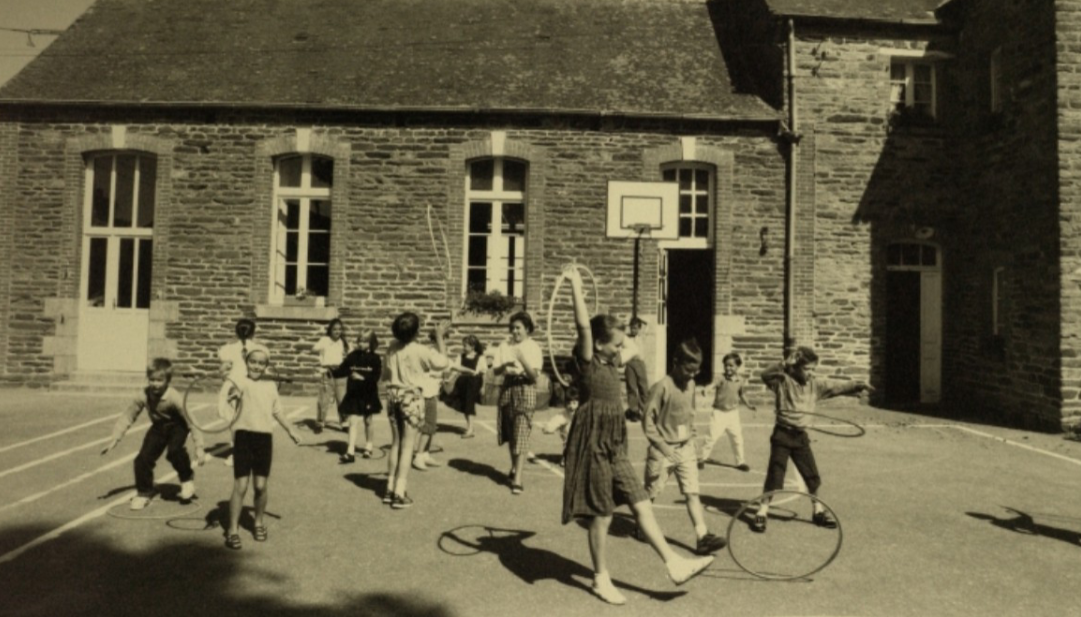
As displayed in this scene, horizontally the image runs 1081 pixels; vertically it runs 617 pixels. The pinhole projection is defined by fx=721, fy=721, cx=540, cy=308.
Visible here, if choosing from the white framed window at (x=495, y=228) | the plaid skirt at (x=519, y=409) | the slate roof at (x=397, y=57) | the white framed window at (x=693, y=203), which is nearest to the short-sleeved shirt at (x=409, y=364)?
the plaid skirt at (x=519, y=409)

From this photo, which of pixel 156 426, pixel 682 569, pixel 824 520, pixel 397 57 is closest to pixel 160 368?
pixel 156 426

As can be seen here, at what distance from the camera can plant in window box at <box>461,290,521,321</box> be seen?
13.2m

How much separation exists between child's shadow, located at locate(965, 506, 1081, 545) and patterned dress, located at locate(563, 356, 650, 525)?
379 cm

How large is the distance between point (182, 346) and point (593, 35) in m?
10.3

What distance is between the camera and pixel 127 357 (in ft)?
44.1

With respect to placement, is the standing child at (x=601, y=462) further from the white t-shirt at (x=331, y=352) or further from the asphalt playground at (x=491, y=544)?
the white t-shirt at (x=331, y=352)

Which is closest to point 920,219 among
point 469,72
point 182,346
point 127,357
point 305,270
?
point 469,72

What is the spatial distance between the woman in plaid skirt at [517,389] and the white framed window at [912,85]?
10.4m

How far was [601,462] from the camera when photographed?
4.54 metres

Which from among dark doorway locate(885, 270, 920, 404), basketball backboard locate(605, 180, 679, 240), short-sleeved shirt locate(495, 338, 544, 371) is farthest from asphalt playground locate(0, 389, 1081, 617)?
dark doorway locate(885, 270, 920, 404)

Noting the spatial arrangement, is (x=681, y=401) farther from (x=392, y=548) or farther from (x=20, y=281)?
(x=20, y=281)

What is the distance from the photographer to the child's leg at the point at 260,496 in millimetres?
5457

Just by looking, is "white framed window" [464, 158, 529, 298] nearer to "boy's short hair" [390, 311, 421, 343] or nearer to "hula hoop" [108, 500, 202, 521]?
"boy's short hair" [390, 311, 421, 343]

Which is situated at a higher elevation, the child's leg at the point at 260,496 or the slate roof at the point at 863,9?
the slate roof at the point at 863,9
